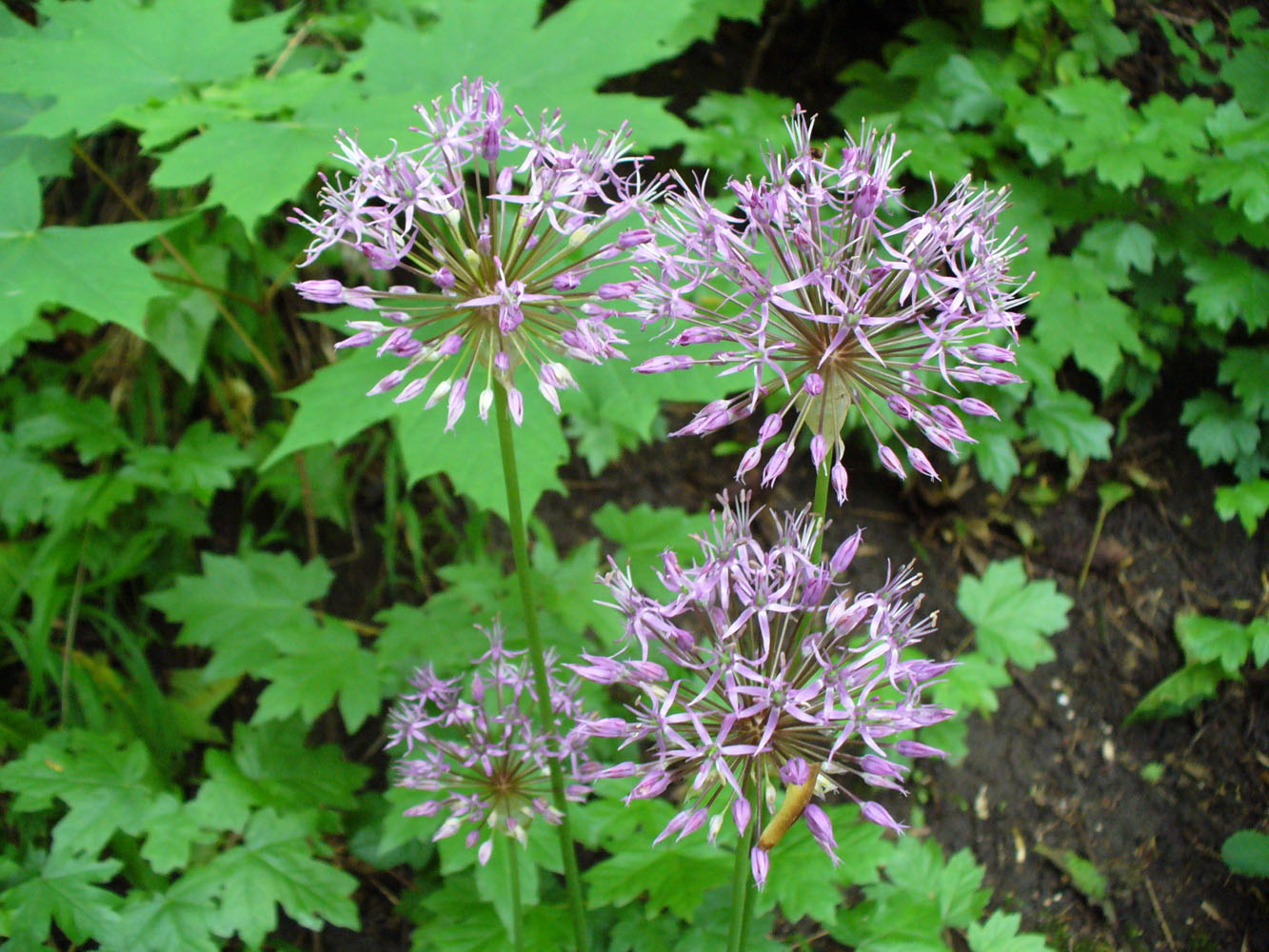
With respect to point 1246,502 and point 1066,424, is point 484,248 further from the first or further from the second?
point 1246,502

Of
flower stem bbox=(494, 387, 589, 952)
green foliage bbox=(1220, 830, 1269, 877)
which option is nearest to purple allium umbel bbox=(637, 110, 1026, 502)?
flower stem bbox=(494, 387, 589, 952)

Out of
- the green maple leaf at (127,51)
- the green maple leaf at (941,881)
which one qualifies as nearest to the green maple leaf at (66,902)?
the green maple leaf at (941,881)

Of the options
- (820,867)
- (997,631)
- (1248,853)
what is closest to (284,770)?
(820,867)

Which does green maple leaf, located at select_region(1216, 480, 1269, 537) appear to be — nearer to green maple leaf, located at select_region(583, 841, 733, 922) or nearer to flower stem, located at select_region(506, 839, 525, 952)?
green maple leaf, located at select_region(583, 841, 733, 922)

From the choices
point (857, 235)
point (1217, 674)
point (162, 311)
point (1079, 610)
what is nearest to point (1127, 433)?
point (1079, 610)

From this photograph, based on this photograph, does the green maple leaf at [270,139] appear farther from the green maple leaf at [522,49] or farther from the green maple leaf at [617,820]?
the green maple leaf at [617,820]
